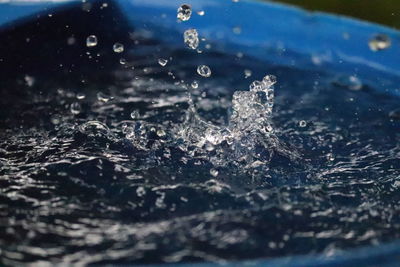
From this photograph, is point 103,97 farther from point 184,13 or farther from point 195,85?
point 184,13

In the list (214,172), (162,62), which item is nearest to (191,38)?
(162,62)

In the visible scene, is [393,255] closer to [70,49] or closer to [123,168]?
[123,168]

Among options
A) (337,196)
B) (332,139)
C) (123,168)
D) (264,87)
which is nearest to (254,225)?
(337,196)

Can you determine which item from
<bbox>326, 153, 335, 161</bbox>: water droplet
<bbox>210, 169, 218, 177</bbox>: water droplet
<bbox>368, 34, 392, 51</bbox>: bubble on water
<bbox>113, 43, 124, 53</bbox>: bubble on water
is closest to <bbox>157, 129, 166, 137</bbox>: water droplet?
<bbox>210, 169, 218, 177</bbox>: water droplet

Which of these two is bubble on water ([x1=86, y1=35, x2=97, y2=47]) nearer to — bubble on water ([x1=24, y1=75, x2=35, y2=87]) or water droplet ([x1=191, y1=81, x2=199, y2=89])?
bubble on water ([x1=24, y1=75, x2=35, y2=87])

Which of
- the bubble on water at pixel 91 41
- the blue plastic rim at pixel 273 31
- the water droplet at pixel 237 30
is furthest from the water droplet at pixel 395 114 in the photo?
the bubble on water at pixel 91 41
